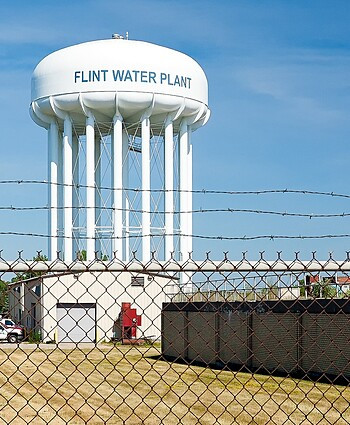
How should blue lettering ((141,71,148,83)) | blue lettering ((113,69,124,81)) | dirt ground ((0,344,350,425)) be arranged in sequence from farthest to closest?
blue lettering ((141,71,148,83)), blue lettering ((113,69,124,81)), dirt ground ((0,344,350,425))

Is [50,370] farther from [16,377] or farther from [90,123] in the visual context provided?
[90,123]

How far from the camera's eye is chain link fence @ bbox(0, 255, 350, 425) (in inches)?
338

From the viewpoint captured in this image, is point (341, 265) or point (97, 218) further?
point (97, 218)

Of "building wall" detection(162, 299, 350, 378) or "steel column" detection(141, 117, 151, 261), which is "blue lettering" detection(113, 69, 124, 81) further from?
"building wall" detection(162, 299, 350, 378)

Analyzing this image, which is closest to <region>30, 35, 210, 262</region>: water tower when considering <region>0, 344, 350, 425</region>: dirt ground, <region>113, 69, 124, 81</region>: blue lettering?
<region>113, 69, 124, 81</region>: blue lettering

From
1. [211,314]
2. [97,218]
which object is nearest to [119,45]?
[97,218]

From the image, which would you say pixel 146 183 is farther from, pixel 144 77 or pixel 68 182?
pixel 144 77

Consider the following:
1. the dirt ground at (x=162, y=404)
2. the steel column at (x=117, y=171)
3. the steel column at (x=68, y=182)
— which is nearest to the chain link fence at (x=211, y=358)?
the dirt ground at (x=162, y=404)

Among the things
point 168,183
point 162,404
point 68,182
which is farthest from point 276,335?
point 68,182

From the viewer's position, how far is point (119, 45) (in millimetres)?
43062

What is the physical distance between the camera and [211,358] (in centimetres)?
3052

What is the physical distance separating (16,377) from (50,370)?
256 centimetres

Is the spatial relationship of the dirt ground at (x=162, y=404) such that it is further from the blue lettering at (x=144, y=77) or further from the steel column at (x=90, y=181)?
the blue lettering at (x=144, y=77)

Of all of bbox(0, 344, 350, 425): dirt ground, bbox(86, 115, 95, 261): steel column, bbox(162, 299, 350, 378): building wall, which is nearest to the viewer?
bbox(0, 344, 350, 425): dirt ground
